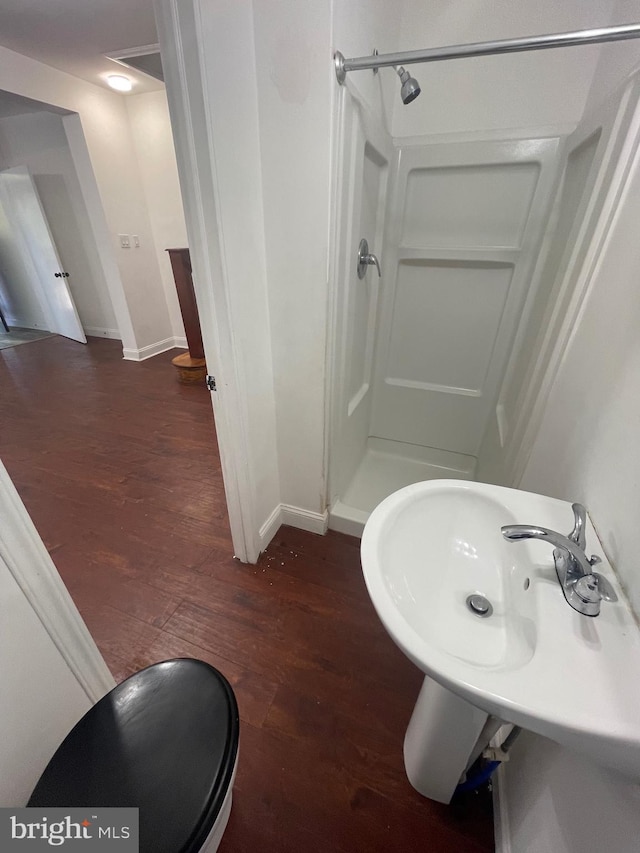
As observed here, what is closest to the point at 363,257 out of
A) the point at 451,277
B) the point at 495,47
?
the point at 451,277

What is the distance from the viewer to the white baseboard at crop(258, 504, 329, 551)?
5.29 ft

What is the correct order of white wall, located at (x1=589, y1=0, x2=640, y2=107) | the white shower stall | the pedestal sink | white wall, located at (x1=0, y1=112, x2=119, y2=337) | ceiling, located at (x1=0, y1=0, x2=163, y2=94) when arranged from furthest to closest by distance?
1. white wall, located at (x1=0, y1=112, x2=119, y2=337)
2. ceiling, located at (x1=0, y1=0, x2=163, y2=94)
3. the white shower stall
4. white wall, located at (x1=589, y1=0, x2=640, y2=107)
5. the pedestal sink

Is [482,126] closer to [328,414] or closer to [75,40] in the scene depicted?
[328,414]

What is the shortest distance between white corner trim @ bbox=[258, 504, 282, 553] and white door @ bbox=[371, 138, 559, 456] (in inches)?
38.4

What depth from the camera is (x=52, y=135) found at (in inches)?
142

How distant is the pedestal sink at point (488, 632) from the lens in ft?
1.40

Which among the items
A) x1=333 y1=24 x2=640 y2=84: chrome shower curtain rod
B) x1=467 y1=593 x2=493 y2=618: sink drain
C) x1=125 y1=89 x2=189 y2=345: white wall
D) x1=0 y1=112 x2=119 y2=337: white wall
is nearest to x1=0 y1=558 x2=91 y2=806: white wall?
x1=467 y1=593 x2=493 y2=618: sink drain

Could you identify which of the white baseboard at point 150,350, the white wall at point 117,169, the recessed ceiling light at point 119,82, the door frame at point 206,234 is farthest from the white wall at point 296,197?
the white baseboard at point 150,350

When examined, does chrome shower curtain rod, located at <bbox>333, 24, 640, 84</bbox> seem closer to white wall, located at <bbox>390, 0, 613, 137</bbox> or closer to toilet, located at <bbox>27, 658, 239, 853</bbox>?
white wall, located at <bbox>390, 0, 613, 137</bbox>

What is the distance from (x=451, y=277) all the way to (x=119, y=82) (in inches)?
135

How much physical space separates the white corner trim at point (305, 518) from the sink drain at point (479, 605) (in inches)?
37.7

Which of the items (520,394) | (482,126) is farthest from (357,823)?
(482,126)

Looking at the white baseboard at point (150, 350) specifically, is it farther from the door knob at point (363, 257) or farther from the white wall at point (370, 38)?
the white wall at point (370, 38)

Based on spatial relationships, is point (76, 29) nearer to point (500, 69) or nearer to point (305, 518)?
point (500, 69)
